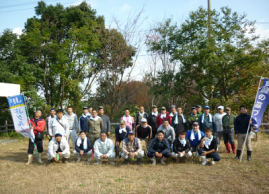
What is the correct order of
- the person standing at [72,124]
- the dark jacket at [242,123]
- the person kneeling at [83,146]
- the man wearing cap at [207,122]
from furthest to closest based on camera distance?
the person standing at [72,124]
the man wearing cap at [207,122]
the person kneeling at [83,146]
the dark jacket at [242,123]

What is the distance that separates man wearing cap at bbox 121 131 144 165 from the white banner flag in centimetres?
303

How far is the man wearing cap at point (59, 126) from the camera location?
23.9 ft

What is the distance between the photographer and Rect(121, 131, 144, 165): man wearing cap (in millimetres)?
6544

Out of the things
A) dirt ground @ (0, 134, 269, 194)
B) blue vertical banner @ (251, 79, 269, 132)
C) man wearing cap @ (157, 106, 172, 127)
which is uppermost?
Result: blue vertical banner @ (251, 79, 269, 132)

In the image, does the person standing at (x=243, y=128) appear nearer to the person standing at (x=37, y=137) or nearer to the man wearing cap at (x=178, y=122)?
the man wearing cap at (x=178, y=122)

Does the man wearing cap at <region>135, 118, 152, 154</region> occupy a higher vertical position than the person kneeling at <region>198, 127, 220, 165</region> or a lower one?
higher

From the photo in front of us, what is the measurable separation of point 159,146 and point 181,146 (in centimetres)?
68

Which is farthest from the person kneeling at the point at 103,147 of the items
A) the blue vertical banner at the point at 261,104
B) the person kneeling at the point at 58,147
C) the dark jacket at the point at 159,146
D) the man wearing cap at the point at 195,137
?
the blue vertical banner at the point at 261,104

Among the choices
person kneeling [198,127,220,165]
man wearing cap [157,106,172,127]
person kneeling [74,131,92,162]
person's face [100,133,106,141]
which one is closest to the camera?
person kneeling [198,127,220,165]

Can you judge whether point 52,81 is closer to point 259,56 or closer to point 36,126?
point 36,126

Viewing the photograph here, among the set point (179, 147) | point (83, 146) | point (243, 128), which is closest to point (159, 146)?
point (179, 147)

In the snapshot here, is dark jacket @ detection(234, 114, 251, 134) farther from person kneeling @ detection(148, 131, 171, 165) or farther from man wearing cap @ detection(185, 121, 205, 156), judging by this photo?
person kneeling @ detection(148, 131, 171, 165)

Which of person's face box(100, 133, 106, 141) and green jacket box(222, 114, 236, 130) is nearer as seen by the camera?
person's face box(100, 133, 106, 141)

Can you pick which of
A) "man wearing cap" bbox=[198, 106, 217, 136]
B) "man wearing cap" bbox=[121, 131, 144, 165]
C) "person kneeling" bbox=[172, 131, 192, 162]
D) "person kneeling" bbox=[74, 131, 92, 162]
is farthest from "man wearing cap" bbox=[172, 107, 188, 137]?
"person kneeling" bbox=[74, 131, 92, 162]
